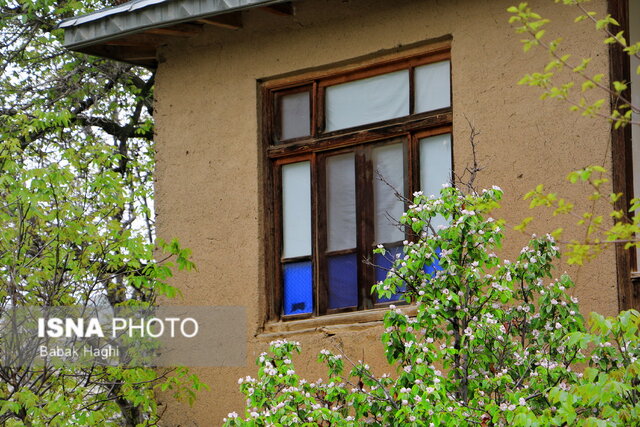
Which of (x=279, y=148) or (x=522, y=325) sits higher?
(x=279, y=148)

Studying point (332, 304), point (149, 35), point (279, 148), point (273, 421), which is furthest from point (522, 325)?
point (149, 35)

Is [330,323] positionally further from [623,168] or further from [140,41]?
[140,41]

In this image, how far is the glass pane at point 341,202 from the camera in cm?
952

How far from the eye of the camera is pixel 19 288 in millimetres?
9211

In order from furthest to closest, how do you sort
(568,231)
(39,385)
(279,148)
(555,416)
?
(279,148), (39,385), (568,231), (555,416)

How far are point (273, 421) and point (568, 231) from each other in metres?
2.53

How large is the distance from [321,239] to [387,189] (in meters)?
0.67

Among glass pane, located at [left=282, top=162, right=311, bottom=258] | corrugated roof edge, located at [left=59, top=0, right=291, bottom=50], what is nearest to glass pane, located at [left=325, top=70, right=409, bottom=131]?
glass pane, located at [left=282, top=162, right=311, bottom=258]

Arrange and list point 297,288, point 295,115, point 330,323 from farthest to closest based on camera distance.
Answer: point 295,115, point 297,288, point 330,323

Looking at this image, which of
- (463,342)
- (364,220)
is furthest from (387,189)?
(463,342)

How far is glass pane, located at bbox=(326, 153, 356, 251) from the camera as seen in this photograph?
9523 millimetres

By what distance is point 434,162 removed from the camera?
918 cm

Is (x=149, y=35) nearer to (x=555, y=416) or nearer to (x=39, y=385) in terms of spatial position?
(x=39, y=385)

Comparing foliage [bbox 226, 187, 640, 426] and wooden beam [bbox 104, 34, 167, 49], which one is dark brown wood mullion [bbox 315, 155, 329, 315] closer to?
wooden beam [bbox 104, 34, 167, 49]
